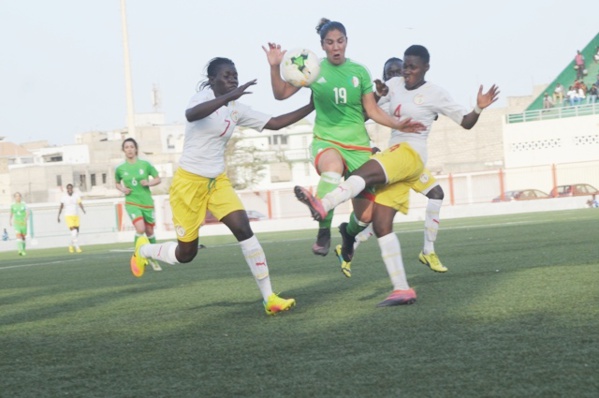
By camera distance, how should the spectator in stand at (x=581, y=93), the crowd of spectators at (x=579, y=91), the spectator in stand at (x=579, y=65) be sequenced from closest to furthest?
the crowd of spectators at (x=579, y=91)
the spectator in stand at (x=581, y=93)
the spectator in stand at (x=579, y=65)

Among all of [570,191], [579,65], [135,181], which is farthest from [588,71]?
[135,181]

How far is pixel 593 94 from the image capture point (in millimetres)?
58750

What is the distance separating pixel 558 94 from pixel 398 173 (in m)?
55.3

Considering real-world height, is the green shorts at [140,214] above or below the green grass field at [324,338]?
above

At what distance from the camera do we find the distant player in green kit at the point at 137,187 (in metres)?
17.5

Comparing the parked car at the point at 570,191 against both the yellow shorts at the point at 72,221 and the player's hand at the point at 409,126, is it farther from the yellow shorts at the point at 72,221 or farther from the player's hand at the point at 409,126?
the player's hand at the point at 409,126

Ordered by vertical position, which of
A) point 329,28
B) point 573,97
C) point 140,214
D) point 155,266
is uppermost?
point 573,97

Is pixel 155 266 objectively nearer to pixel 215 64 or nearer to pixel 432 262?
pixel 432 262

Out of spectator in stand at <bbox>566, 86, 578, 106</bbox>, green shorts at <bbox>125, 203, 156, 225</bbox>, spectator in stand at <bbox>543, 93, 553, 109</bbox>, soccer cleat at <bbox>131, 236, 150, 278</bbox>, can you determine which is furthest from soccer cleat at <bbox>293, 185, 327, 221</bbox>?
spectator in stand at <bbox>543, 93, 553, 109</bbox>

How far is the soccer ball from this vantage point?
31.1 ft

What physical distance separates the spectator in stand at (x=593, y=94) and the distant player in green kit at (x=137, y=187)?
146 feet

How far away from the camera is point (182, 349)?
6.45 meters

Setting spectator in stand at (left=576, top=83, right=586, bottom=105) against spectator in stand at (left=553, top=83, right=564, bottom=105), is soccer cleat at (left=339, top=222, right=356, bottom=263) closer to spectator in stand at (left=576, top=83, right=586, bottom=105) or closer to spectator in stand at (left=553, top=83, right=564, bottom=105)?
spectator in stand at (left=576, top=83, right=586, bottom=105)

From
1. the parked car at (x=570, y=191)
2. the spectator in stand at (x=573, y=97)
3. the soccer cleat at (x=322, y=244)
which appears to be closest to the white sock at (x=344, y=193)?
the soccer cleat at (x=322, y=244)
